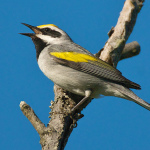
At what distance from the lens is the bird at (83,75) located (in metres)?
5.92

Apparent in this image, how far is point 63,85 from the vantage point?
6.00 meters

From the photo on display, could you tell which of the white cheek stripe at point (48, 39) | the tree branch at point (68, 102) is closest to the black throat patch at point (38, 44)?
the white cheek stripe at point (48, 39)

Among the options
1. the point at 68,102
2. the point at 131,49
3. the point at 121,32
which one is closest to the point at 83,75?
the point at 68,102

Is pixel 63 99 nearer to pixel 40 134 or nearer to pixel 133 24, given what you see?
pixel 40 134

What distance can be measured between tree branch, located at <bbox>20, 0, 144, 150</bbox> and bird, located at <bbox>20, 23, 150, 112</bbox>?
309mm

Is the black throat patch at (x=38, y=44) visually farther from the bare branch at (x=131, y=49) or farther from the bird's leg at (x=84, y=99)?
the bare branch at (x=131, y=49)

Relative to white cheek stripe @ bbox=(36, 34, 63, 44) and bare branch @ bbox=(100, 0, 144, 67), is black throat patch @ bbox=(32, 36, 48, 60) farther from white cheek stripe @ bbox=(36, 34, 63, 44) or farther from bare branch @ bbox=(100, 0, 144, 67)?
bare branch @ bbox=(100, 0, 144, 67)

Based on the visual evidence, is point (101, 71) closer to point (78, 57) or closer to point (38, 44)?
point (78, 57)

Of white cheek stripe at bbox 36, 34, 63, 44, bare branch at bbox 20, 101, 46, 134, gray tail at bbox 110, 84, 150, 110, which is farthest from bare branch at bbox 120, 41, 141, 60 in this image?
bare branch at bbox 20, 101, 46, 134

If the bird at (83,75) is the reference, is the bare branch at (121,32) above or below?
above

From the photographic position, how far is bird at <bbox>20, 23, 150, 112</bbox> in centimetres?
592

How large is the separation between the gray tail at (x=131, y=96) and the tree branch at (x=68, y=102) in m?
1.02

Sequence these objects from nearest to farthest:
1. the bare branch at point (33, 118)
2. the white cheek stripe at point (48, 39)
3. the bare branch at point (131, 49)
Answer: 1. the bare branch at point (33, 118)
2. the white cheek stripe at point (48, 39)
3. the bare branch at point (131, 49)

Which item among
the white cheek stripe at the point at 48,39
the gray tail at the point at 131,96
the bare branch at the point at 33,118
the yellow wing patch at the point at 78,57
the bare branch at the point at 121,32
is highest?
the white cheek stripe at the point at 48,39
